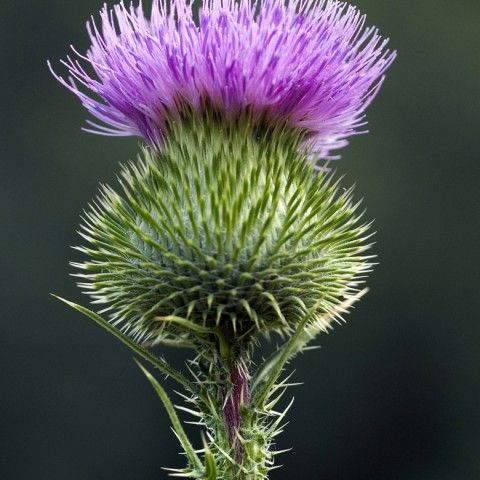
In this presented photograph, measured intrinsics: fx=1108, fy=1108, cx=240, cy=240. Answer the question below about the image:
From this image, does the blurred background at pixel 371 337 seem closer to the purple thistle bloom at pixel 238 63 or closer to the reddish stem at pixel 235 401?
the purple thistle bloom at pixel 238 63

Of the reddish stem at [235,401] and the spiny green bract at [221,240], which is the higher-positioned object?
the spiny green bract at [221,240]

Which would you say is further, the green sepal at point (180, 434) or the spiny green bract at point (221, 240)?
the spiny green bract at point (221, 240)

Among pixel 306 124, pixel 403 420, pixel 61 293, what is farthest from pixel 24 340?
pixel 306 124

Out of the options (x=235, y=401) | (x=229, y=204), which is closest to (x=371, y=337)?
(x=235, y=401)

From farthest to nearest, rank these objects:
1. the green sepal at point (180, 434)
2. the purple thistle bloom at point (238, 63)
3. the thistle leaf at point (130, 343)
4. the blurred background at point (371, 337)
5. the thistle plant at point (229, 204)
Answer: the blurred background at point (371, 337), the purple thistle bloom at point (238, 63), the thistle plant at point (229, 204), the thistle leaf at point (130, 343), the green sepal at point (180, 434)

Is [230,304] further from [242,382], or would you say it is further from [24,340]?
[24,340]

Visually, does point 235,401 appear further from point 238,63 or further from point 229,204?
point 238,63

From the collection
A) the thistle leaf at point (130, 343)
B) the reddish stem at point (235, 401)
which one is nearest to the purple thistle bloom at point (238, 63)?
the thistle leaf at point (130, 343)

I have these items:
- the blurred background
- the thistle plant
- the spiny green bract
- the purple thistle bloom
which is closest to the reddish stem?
the thistle plant
